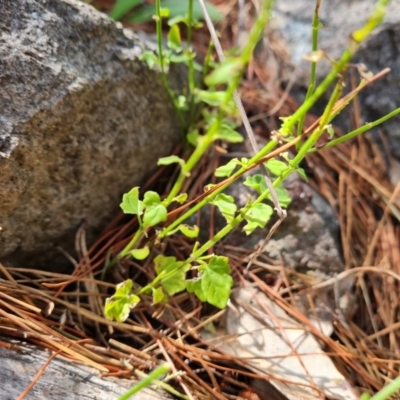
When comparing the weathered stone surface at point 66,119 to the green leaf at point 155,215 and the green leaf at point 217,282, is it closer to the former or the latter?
the green leaf at point 155,215

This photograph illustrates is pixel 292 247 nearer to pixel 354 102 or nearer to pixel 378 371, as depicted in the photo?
pixel 378 371

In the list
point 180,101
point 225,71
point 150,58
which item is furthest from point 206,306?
point 225,71

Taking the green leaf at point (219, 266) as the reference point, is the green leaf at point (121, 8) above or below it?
above

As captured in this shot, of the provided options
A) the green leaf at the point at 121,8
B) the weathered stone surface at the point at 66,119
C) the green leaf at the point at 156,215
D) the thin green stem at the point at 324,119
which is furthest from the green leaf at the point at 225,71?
the green leaf at the point at 121,8

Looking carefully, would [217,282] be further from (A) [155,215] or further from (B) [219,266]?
(A) [155,215]

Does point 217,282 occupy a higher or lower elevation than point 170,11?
lower

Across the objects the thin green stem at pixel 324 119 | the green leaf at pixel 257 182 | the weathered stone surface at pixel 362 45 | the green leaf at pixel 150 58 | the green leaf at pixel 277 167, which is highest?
the weathered stone surface at pixel 362 45
